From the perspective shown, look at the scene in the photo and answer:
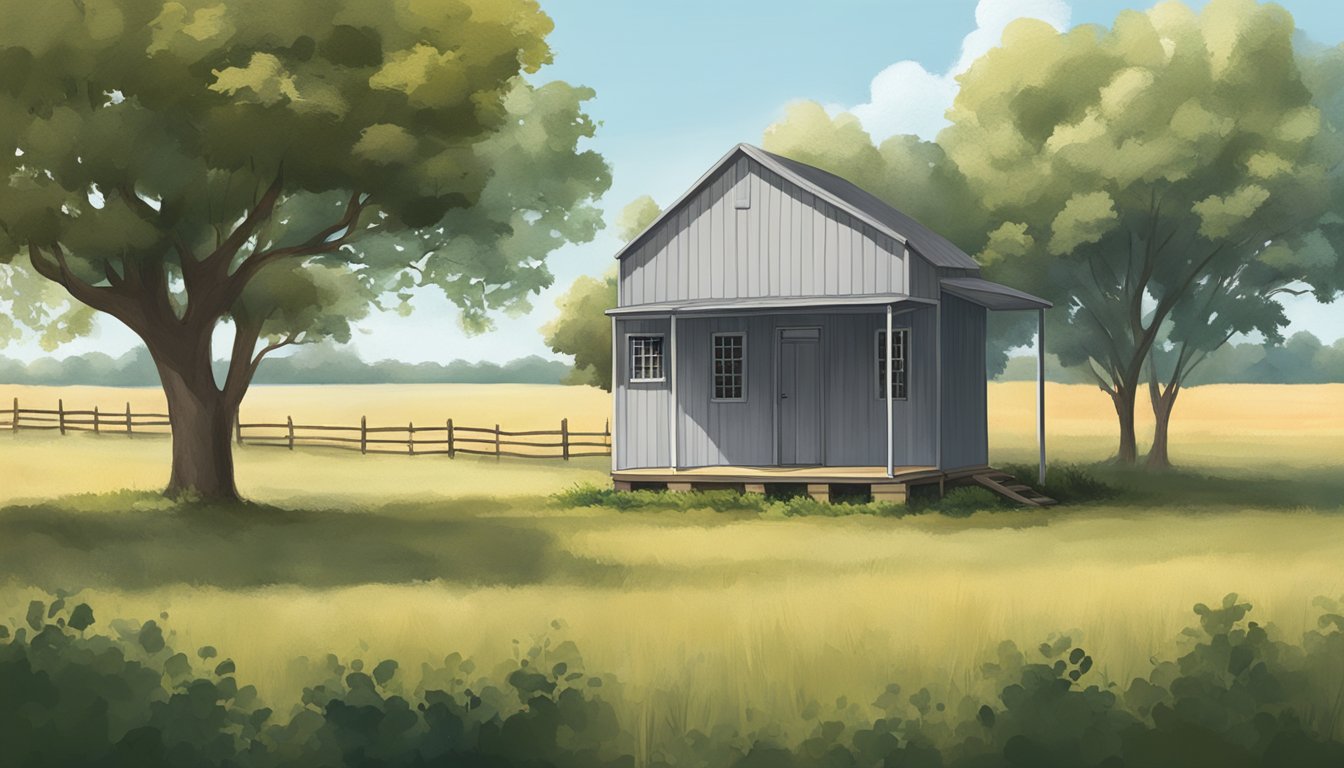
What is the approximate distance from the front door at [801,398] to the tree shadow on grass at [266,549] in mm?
6082

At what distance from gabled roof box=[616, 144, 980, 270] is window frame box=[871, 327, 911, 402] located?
1.58 m

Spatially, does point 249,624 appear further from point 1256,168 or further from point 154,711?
point 1256,168

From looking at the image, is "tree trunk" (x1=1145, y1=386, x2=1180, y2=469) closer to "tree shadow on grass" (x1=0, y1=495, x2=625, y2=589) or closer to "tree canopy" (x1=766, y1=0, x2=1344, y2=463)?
"tree canopy" (x1=766, y1=0, x2=1344, y2=463)

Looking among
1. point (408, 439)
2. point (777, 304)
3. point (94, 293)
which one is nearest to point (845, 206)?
point (777, 304)

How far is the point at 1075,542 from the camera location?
22828 mm

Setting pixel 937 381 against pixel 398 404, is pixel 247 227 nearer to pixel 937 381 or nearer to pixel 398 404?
pixel 937 381

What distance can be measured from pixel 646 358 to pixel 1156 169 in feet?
45.9

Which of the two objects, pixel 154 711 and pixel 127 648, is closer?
pixel 154 711

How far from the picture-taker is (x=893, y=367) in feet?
96.9

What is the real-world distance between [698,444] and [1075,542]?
915 centimetres

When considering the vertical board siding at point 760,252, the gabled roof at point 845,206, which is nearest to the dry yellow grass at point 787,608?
the vertical board siding at point 760,252

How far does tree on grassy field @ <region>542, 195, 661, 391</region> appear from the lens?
147 ft

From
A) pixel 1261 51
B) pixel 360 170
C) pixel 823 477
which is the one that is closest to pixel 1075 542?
pixel 823 477

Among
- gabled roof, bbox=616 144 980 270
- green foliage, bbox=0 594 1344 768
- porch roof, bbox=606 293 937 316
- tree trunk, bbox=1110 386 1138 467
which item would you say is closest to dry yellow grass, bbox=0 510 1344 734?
green foliage, bbox=0 594 1344 768
